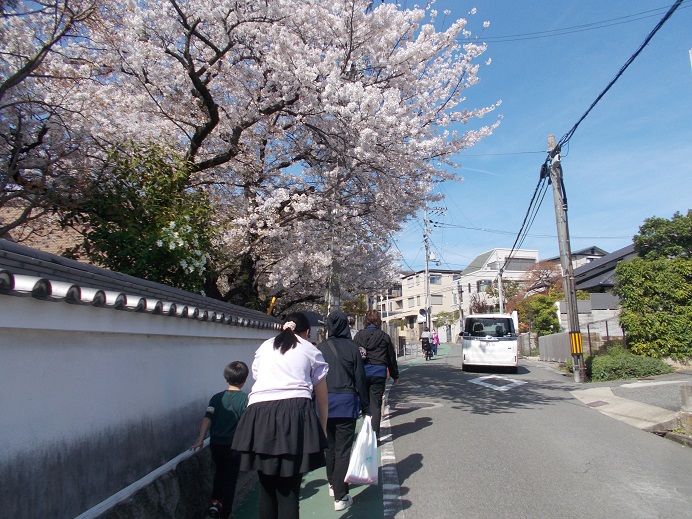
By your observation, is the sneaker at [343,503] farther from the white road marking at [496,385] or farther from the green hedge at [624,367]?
the green hedge at [624,367]

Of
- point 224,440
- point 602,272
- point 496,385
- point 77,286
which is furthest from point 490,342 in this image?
point 602,272

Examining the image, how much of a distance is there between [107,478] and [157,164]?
529cm

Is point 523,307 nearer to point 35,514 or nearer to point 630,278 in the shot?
point 630,278

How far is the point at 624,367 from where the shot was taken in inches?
581

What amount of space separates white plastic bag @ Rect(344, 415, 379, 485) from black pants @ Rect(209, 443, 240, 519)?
1032mm

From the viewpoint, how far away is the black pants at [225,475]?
4754 mm

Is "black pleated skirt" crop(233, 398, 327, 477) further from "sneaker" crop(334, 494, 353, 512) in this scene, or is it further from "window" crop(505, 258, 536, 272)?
"window" crop(505, 258, 536, 272)

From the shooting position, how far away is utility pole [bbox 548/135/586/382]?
1546 cm

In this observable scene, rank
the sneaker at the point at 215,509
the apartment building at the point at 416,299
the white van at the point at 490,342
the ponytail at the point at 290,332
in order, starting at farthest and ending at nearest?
1. the apartment building at the point at 416,299
2. the white van at the point at 490,342
3. the sneaker at the point at 215,509
4. the ponytail at the point at 290,332

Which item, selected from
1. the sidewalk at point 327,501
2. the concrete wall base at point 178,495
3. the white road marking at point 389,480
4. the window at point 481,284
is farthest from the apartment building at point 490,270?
the concrete wall base at point 178,495

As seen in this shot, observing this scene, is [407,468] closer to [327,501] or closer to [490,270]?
[327,501]

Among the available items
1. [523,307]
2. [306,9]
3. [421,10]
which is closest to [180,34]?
[306,9]

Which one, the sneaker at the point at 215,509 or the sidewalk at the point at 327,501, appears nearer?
the sneaker at the point at 215,509

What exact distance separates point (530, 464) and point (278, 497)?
3936mm
